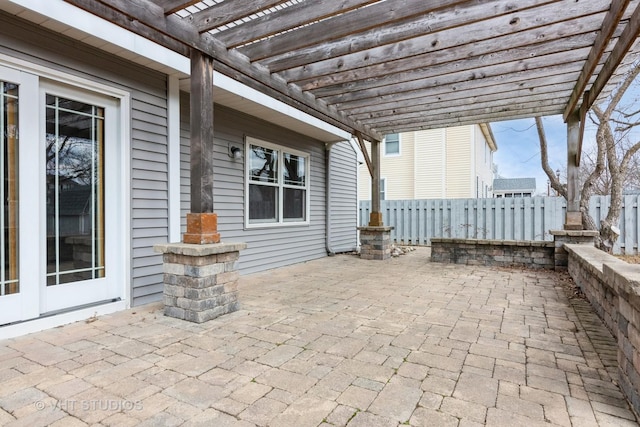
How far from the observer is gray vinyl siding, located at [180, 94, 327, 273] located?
16.1 ft

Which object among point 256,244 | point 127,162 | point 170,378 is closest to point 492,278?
point 256,244

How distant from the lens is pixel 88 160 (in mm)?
3334

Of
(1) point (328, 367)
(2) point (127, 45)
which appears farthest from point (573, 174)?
(2) point (127, 45)

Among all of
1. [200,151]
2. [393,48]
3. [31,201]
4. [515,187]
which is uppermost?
[393,48]

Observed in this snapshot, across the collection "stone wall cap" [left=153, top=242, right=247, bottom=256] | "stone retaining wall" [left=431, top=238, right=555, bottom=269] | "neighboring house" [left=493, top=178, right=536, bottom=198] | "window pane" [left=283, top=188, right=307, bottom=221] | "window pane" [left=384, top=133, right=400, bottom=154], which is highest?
"window pane" [left=384, top=133, right=400, bottom=154]

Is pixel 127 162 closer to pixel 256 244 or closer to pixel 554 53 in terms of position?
pixel 256 244

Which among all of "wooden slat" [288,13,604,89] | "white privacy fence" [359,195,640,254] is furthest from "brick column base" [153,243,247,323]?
"white privacy fence" [359,195,640,254]

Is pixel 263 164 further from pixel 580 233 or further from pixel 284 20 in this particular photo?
pixel 580 233

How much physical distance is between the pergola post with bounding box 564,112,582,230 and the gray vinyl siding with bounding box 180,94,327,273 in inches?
170

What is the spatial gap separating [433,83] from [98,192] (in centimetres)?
389

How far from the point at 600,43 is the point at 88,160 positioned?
478 cm

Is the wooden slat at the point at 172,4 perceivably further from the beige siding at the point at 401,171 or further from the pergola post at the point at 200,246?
the beige siding at the point at 401,171

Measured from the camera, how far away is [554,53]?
3.49 meters

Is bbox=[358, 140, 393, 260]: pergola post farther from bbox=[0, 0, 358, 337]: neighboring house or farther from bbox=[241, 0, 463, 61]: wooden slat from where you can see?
bbox=[241, 0, 463, 61]: wooden slat
